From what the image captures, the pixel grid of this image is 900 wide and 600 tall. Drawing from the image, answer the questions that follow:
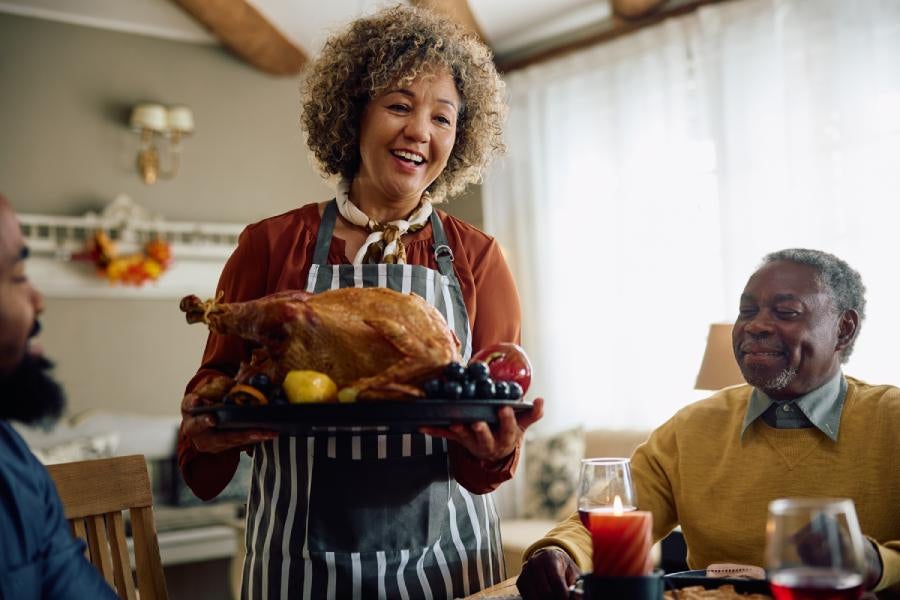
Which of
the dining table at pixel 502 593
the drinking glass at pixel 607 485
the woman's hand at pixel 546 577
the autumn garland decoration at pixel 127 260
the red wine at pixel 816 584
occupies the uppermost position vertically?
the autumn garland decoration at pixel 127 260

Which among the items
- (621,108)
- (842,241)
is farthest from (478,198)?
(842,241)

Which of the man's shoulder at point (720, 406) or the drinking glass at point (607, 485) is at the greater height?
the man's shoulder at point (720, 406)

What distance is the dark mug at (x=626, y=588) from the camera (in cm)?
103

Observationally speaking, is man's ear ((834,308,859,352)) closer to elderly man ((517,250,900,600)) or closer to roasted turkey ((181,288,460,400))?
elderly man ((517,250,900,600))

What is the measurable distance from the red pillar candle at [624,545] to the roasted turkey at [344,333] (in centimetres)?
32

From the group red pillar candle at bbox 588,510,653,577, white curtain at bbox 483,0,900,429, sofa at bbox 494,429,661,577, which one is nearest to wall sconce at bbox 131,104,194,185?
white curtain at bbox 483,0,900,429

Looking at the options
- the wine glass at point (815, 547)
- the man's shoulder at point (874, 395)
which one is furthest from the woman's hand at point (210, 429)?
the man's shoulder at point (874, 395)

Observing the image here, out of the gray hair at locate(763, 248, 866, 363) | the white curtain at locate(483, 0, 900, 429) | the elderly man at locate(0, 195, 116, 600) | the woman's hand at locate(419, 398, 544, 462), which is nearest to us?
the elderly man at locate(0, 195, 116, 600)

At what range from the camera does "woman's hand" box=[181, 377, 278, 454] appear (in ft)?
4.42

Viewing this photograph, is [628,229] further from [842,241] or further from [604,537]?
[604,537]

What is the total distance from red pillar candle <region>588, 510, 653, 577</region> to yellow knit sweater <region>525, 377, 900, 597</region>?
0.55 metres

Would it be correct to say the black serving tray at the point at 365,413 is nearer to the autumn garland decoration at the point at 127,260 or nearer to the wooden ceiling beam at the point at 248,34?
the autumn garland decoration at the point at 127,260

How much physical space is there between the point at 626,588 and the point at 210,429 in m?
0.66

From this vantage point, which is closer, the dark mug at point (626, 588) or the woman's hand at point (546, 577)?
the dark mug at point (626, 588)
